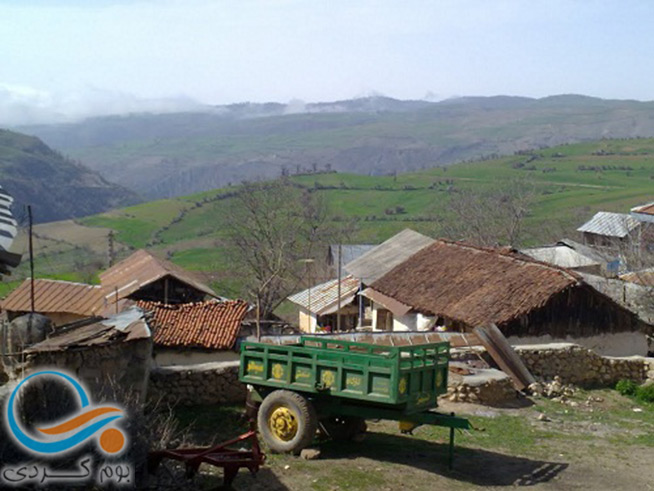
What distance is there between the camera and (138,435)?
934 cm

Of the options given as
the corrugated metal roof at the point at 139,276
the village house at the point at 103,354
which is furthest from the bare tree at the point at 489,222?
the village house at the point at 103,354

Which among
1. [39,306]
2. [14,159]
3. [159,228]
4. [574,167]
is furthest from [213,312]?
[14,159]

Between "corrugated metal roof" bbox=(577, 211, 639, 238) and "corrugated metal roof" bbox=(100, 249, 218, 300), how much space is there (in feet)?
112

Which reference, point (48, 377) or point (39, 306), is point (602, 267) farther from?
point (48, 377)

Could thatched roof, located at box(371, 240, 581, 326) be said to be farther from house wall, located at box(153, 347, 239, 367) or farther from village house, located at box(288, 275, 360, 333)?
village house, located at box(288, 275, 360, 333)

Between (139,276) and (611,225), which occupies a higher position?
(611,225)

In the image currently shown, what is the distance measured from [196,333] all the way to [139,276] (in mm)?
10167

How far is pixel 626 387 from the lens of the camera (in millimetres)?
18375

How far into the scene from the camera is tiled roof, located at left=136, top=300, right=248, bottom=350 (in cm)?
2311

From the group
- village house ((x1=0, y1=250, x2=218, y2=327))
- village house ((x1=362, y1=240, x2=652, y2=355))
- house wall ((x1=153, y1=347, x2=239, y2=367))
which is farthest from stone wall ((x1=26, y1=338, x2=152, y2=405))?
village house ((x1=0, y1=250, x2=218, y2=327))

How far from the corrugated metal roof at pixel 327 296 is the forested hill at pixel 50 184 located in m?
90.7

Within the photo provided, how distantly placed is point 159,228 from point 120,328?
93.7m

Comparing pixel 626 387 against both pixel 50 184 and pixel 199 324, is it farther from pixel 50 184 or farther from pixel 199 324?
pixel 50 184

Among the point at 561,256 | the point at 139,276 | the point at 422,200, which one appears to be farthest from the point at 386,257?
the point at 422,200
